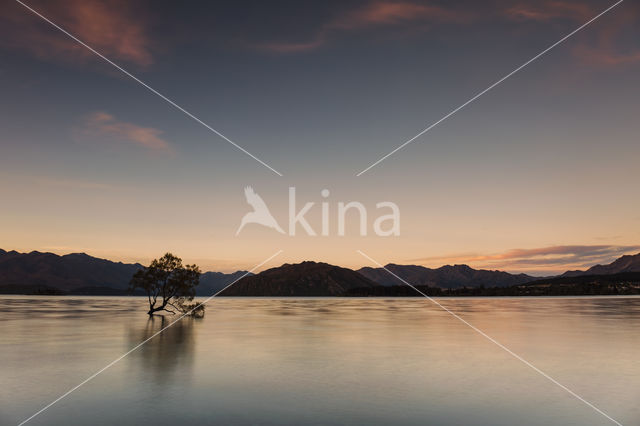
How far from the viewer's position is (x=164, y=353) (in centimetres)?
2977

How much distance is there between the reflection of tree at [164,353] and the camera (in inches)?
925

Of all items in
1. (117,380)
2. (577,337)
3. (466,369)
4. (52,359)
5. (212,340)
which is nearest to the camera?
(117,380)

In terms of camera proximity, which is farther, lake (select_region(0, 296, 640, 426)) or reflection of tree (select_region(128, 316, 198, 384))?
reflection of tree (select_region(128, 316, 198, 384))

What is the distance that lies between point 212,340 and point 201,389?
62.2 ft

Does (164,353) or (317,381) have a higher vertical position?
(164,353)

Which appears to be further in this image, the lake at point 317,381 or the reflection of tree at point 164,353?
the reflection of tree at point 164,353

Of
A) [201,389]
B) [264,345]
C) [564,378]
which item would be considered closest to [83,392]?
[201,389]

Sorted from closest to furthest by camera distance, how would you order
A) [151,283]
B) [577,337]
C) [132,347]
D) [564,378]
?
[564,378] → [132,347] → [577,337] → [151,283]

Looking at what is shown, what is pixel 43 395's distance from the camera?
61.2 ft

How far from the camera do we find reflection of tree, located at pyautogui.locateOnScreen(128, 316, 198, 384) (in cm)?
2350

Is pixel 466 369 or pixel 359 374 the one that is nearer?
pixel 359 374

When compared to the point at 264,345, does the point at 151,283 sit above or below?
above

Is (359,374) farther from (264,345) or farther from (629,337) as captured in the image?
(629,337)

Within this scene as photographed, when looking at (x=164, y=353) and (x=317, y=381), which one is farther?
(x=164, y=353)
